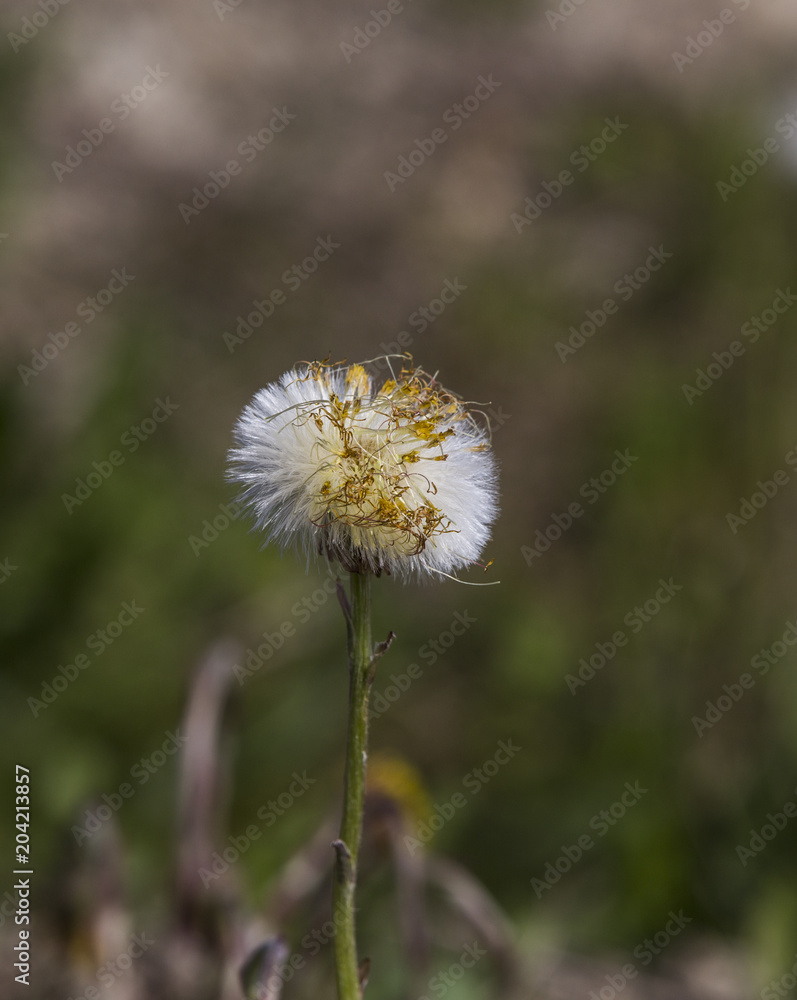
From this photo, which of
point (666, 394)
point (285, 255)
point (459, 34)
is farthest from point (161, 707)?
point (459, 34)

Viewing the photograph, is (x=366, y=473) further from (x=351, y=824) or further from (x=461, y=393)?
(x=461, y=393)

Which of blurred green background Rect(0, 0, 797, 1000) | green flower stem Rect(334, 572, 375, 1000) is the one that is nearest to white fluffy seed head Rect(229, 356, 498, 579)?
green flower stem Rect(334, 572, 375, 1000)

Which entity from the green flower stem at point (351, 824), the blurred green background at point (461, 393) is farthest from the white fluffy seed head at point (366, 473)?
the blurred green background at point (461, 393)

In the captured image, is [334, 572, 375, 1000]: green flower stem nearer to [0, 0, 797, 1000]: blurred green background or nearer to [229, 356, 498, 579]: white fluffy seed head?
[229, 356, 498, 579]: white fluffy seed head

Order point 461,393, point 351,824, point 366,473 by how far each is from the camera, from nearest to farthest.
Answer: point 351,824, point 366,473, point 461,393

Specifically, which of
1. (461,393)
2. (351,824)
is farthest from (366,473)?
(461,393)

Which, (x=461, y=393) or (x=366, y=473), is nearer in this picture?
(x=366, y=473)
